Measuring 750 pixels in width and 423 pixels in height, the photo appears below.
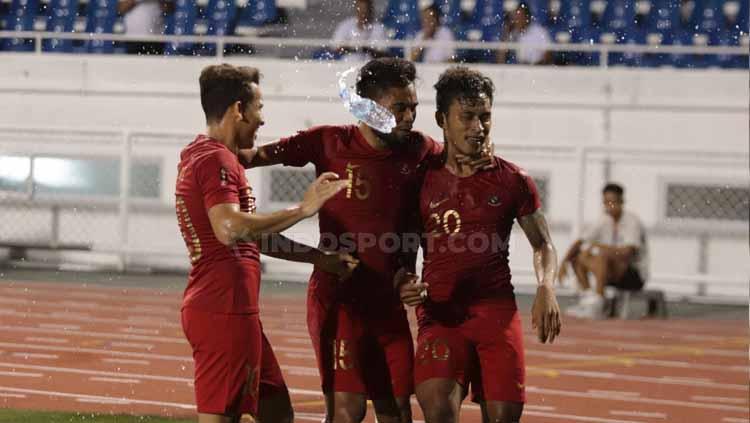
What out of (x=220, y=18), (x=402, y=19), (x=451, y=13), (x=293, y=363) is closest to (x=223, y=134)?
(x=293, y=363)

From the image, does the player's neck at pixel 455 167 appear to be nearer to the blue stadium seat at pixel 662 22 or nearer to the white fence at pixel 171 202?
the white fence at pixel 171 202

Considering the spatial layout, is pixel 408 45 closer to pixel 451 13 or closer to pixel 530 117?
pixel 530 117

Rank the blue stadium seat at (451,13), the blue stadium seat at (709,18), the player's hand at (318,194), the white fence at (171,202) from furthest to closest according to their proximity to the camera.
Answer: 1. the blue stadium seat at (451,13)
2. the blue stadium seat at (709,18)
3. the white fence at (171,202)
4. the player's hand at (318,194)

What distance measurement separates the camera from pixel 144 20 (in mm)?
18703

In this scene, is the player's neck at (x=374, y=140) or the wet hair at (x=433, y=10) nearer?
the player's neck at (x=374, y=140)

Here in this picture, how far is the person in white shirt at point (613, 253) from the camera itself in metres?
14.2

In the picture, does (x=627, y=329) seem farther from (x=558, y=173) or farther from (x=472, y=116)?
(x=472, y=116)

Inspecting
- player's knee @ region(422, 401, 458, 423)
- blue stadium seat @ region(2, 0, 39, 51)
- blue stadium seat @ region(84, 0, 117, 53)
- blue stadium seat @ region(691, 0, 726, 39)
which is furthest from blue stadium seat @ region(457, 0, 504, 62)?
player's knee @ region(422, 401, 458, 423)

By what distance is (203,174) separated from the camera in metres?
5.30

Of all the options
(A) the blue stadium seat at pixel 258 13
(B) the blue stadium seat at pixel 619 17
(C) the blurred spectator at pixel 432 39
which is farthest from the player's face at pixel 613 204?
(A) the blue stadium seat at pixel 258 13

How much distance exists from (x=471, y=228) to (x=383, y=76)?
718mm

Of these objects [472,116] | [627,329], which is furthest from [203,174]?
[627,329]

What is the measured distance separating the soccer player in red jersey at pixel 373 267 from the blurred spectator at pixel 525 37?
35.1 feet

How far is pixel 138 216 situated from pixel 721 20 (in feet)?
23.4
